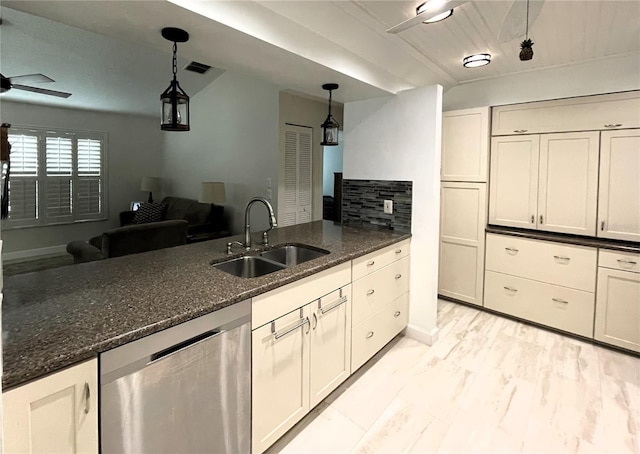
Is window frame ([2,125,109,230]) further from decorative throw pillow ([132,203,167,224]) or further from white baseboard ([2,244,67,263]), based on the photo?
decorative throw pillow ([132,203,167,224])

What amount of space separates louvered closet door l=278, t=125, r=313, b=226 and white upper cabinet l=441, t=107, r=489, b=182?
2210 millimetres

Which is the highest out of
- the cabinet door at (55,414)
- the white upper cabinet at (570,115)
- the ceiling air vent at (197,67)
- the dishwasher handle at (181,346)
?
the ceiling air vent at (197,67)

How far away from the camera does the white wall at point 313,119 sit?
189 inches

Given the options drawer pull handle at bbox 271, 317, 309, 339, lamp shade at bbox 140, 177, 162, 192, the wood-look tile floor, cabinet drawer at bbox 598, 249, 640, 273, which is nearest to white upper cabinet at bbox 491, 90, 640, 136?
cabinet drawer at bbox 598, 249, 640, 273

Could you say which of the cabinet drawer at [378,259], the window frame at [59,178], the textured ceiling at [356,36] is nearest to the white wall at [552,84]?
the textured ceiling at [356,36]

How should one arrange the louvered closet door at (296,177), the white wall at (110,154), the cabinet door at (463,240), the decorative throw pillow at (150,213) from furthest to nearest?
the decorative throw pillow at (150,213), the white wall at (110,154), the louvered closet door at (296,177), the cabinet door at (463,240)

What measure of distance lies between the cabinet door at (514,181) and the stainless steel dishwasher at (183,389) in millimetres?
2829

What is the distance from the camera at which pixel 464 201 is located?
348 cm

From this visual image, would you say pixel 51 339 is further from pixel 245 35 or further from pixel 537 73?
pixel 537 73

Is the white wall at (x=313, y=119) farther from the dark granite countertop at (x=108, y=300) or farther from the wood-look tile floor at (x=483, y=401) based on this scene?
the dark granite countertop at (x=108, y=300)

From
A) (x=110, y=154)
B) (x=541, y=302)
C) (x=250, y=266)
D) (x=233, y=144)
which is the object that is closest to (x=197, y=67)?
(x=233, y=144)

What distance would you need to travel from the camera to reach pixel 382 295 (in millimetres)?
2525

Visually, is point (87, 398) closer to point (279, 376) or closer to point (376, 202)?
point (279, 376)

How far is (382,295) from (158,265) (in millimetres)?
1522
